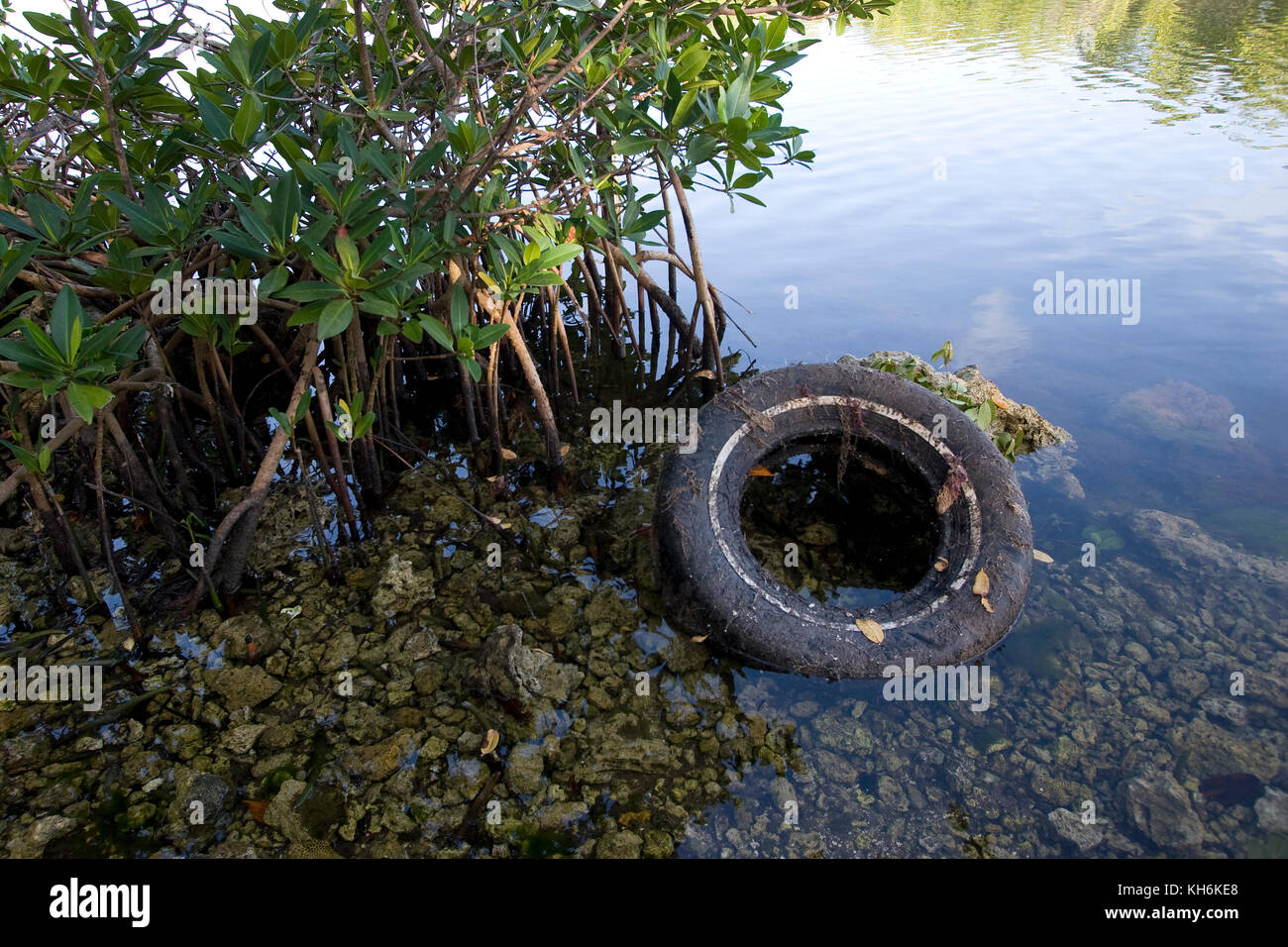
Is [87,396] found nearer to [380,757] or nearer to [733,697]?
[380,757]

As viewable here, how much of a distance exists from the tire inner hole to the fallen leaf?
1.49 feet

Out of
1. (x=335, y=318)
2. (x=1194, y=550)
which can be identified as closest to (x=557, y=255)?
(x=335, y=318)

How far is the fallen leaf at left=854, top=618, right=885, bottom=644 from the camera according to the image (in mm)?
3289

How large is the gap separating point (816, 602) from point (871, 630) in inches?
12.0

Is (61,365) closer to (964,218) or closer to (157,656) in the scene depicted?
(157,656)

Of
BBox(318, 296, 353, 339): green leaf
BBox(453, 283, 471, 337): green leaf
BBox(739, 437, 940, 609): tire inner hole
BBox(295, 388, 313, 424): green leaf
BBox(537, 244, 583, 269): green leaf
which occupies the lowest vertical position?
BBox(739, 437, 940, 609): tire inner hole

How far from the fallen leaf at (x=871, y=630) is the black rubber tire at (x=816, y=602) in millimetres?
21

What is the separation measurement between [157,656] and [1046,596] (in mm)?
4176

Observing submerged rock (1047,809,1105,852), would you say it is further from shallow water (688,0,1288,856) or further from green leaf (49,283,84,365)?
green leaf (49,283,84,365)

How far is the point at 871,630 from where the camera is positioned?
10.8ft

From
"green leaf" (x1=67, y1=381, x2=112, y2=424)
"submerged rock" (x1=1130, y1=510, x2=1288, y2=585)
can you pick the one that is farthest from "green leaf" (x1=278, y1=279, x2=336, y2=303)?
"submerged rock" (x1=1130, y1=510, x2=1288, y2=585)

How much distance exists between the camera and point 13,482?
3414 millimetres

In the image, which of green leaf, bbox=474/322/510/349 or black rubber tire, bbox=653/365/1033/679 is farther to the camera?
green leaf, bbox=474/322/510/349
